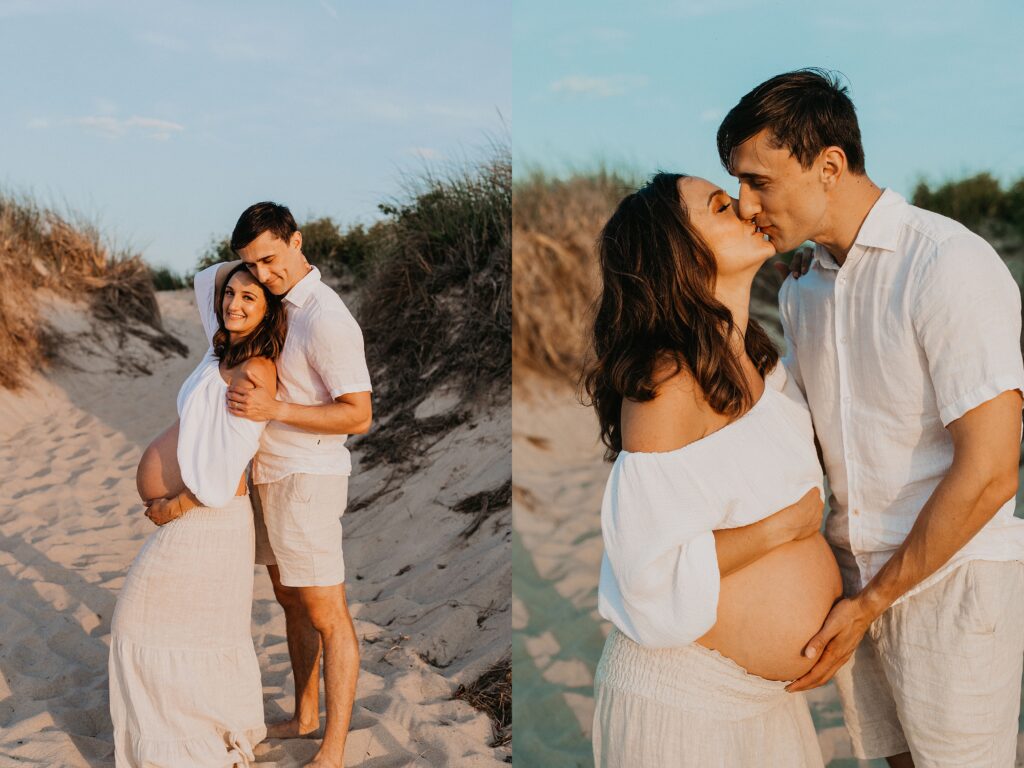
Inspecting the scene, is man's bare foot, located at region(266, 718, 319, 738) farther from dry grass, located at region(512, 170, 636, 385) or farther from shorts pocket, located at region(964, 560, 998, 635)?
dry grass, located at region(512, 170, 636, 385)

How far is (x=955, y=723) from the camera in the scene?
2453 mm

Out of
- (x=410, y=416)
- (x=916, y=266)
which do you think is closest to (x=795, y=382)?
(x=916, y=266)

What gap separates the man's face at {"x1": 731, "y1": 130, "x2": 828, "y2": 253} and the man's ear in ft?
0.05

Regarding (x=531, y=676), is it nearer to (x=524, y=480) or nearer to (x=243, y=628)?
(x=243, y=628)

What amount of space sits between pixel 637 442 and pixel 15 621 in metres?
4.50

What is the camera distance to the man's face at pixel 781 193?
2551mm

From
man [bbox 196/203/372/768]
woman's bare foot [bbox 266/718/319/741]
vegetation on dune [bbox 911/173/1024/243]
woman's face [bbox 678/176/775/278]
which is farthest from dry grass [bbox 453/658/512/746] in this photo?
vegetation on dune [bbox 911/173/1024/243]

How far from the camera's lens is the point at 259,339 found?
12.4 feet

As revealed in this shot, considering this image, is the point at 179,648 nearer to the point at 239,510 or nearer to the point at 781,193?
the point at 239,510

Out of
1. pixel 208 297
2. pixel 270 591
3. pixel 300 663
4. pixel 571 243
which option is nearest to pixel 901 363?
pixel 208 297

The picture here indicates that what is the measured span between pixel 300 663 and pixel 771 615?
241 cm

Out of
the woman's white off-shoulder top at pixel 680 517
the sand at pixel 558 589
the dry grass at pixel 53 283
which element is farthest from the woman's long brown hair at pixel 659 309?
the dry grass at pixel 53 283

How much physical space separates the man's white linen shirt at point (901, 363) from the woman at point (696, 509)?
0.17 m

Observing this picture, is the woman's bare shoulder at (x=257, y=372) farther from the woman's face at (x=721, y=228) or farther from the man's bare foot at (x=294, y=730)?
the woman's face at (x=721, y=228)
